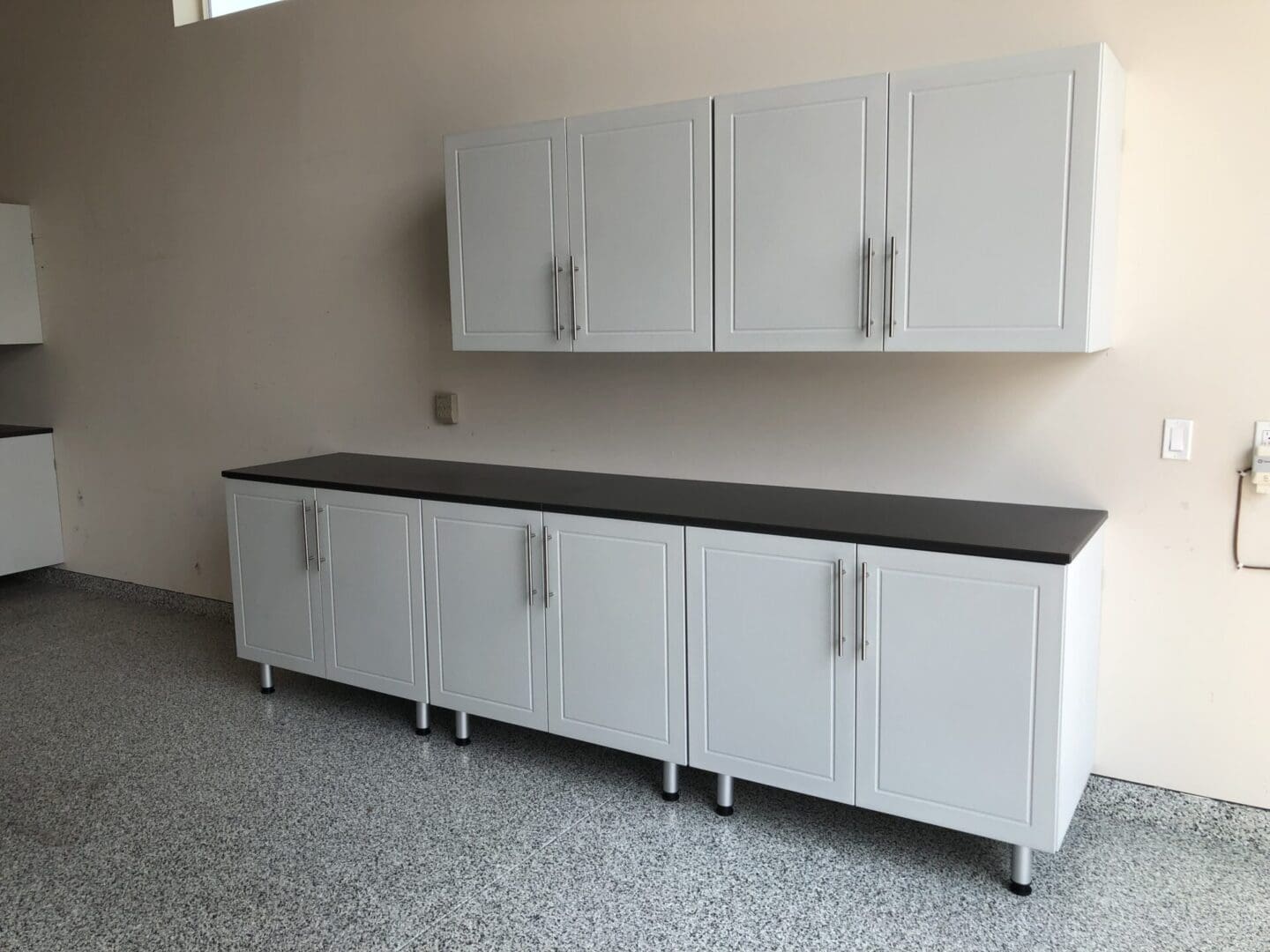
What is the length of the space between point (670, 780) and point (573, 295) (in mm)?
1392

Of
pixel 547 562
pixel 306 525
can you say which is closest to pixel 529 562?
pixel 547 562

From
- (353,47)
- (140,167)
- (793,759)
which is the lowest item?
(793,759)

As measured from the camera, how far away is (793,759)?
Answer: 251cm

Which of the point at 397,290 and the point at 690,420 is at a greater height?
the point at 397,290

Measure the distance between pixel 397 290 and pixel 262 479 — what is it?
859mm

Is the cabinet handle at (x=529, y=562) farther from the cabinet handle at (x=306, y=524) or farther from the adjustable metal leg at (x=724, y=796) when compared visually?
the cabinet handle at (x=306, y=524)

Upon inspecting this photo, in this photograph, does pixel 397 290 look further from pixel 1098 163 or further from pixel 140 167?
pixel 1098 163

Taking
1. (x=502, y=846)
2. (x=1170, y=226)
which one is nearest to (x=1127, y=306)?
(x=1170, y=226)

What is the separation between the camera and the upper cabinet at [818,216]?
87.8 inches

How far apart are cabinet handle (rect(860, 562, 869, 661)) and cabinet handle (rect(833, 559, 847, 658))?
44mm

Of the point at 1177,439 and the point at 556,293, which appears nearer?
the point at 1177,439

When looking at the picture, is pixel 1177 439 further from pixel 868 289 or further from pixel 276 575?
pixel 276 575

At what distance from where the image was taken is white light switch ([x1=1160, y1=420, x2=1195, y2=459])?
2455 millimetres

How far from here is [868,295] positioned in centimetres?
245
